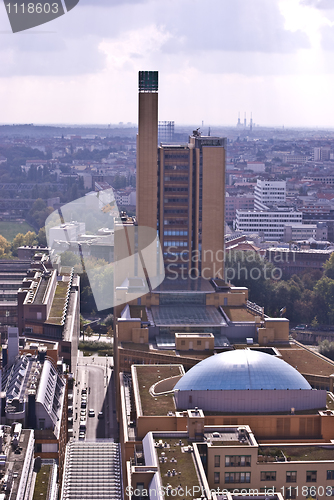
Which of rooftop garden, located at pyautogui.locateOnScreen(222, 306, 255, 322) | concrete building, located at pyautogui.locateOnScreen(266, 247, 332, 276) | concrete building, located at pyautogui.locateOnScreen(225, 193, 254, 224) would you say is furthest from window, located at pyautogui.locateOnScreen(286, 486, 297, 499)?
concrete building, located at pyautogui.locateOnScreen(225, 193, 254, 224)

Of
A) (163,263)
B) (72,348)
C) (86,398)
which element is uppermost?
(163,263)

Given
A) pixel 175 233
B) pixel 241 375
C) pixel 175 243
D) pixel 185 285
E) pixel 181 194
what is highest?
pixel 181 194

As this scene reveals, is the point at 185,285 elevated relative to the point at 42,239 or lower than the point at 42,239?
elevated

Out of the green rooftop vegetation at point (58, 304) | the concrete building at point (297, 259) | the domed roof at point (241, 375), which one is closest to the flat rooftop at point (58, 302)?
the green rooftop vegetation at point (58, 304)

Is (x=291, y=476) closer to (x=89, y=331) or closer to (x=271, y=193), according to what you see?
(x=89, y=331)

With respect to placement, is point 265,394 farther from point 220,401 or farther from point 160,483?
point 160,483

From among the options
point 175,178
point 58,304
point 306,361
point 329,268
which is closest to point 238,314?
point 306,361

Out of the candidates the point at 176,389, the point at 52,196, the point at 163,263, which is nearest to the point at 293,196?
the point at 52,196
